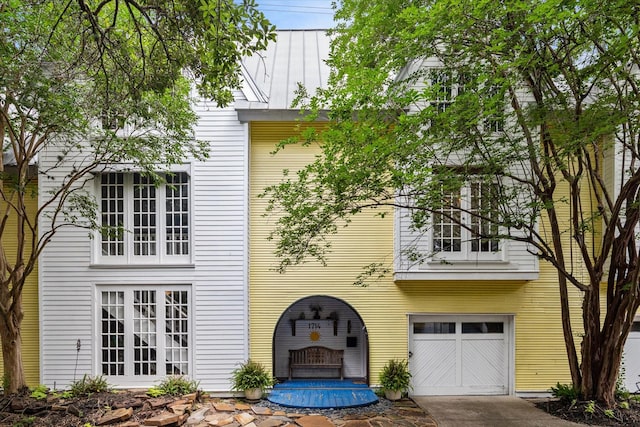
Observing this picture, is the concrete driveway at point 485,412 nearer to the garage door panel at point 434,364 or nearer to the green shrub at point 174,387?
the garage door panel at point 434,364

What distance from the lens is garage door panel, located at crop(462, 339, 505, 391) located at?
846 centimetres

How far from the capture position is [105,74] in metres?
4.41

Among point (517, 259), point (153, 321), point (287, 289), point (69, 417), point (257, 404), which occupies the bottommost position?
point (257, 404)

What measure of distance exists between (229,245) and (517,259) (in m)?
6.09

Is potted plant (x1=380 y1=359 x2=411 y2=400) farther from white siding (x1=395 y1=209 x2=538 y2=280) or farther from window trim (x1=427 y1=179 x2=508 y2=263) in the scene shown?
window trim (x1=427 y1=179 x2=508 y2=263)

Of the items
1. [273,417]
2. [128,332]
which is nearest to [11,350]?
[128,332]

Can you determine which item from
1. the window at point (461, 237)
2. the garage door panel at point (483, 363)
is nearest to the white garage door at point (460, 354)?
the garage door panel at point (483, 363)

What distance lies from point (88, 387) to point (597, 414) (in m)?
9.11

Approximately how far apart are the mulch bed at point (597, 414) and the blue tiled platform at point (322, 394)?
11.0 ft

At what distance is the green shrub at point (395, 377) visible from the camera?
25.7 feet

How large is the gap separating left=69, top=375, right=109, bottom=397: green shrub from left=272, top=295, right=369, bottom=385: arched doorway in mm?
3835

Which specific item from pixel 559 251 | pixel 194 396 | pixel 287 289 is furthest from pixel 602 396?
pixel 194 396

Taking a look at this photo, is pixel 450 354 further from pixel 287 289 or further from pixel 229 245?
pixel 229 245

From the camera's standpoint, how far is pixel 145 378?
→ 800 centimetres
